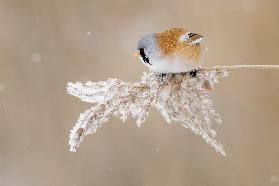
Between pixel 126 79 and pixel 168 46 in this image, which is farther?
pixel 126 79

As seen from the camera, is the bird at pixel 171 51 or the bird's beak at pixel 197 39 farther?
the bird's beak at pixel 197 39

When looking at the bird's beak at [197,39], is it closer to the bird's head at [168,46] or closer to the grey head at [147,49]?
the bird's head at [168,46]

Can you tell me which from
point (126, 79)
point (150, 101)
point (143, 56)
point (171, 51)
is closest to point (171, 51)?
point (171, 51)

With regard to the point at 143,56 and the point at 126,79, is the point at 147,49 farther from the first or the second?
the point at 126,79

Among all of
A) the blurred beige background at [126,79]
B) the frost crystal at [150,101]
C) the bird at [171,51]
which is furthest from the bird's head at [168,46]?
the blurred beige background at [126,79]

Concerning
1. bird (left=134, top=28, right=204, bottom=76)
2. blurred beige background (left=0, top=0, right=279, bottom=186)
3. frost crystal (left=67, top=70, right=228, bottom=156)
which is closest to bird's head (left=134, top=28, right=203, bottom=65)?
bird (left=134, top=28, right=204, bottom=76)

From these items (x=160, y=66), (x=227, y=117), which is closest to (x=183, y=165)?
(x=227, y=117)

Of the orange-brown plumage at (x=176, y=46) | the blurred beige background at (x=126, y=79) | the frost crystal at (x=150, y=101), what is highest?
the blurred beige background at (x=126, y=79)
